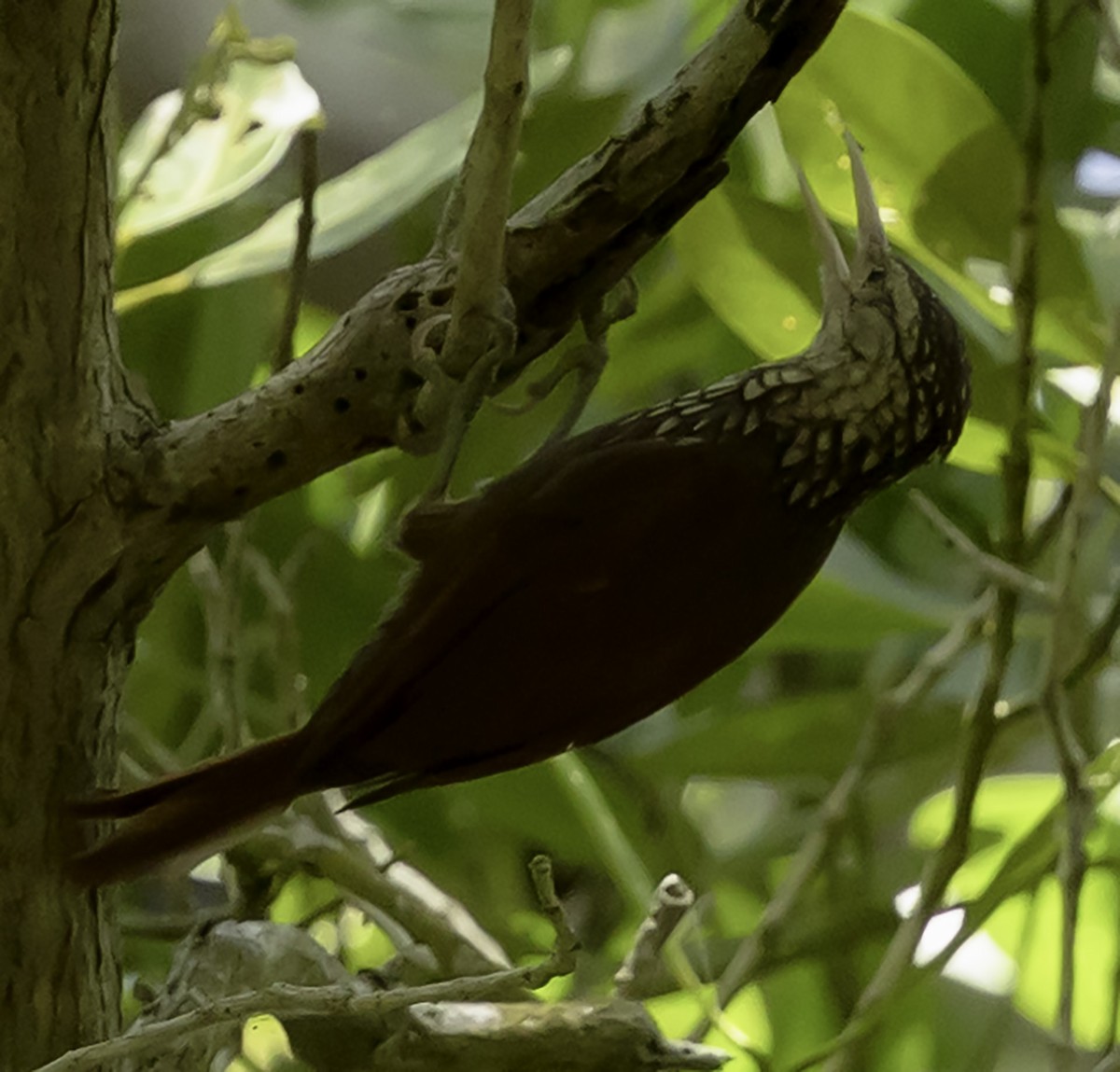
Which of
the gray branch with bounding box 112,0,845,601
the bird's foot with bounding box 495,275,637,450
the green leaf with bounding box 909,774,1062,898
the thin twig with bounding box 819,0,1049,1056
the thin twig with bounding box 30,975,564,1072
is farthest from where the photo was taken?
the green leaf with bounding box 909,774,1062,898

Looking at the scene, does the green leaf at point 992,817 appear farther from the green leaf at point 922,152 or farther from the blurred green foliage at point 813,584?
the green leaf at point 922,152

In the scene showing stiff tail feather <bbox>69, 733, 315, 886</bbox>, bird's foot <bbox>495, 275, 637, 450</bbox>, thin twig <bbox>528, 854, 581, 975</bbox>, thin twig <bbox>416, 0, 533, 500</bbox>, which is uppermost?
thin twig <bbox>416, 0, 533, 500</bbox>

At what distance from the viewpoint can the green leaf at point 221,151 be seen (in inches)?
32.1

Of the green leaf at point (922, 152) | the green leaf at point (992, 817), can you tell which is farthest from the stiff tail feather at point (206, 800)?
the green leaf at point (992, 817)

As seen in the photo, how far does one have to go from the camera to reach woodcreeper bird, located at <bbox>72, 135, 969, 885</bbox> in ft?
1.62

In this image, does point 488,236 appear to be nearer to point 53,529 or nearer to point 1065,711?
point 53,529

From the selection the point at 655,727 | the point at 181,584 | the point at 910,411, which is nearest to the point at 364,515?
the point at 181,584

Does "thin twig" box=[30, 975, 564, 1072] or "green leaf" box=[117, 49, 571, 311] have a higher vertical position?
"green leaf" box=[117, 49, 571, 311]

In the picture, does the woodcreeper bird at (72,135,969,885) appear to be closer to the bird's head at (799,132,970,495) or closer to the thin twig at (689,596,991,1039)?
the bird's head at (799,132,970,495)

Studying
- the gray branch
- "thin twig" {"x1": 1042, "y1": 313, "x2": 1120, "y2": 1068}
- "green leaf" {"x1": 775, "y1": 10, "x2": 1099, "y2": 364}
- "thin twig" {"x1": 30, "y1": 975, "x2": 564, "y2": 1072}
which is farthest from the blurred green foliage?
"thin twig" {"x1": 30, "y1": 975, "x2": 564, "y2": 1072}

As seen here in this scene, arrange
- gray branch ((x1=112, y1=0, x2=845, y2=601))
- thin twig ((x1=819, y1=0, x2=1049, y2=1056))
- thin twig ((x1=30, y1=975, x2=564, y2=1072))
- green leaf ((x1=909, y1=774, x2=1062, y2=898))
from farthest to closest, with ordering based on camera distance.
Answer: green leaf ((x1=909, y1=774, x2=1062, y2=898)), thin twig ((x1=819, y1=0, x2=1049, y2=1056)), gray branch ((x1=112, y1=0, x2=845, y2=601)), thin twig ((x1=30, y1=975, x2=564, y2=1072))

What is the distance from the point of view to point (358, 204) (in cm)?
83

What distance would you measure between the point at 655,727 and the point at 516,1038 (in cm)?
50

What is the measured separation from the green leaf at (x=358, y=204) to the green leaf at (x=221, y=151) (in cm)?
3
